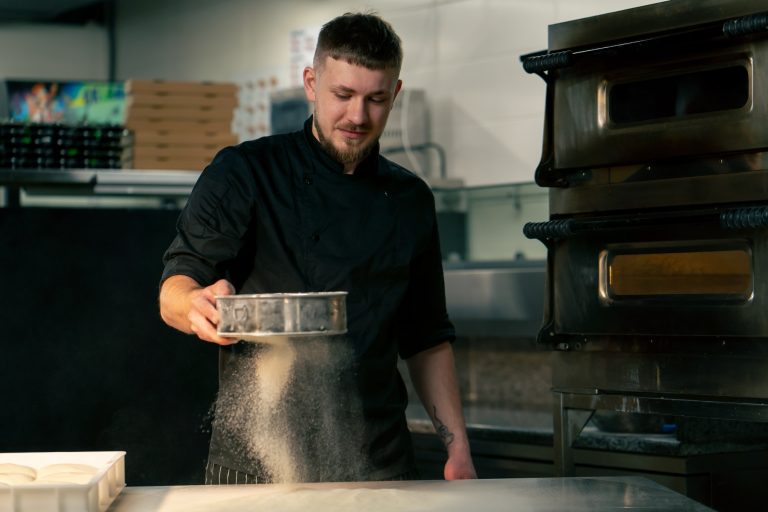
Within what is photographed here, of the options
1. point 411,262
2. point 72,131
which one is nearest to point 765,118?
point 411,262

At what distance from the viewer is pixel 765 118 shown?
2105mm

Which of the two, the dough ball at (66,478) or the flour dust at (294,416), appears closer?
the dough ball at (66,478)

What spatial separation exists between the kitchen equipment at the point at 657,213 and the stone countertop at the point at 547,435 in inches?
9.6

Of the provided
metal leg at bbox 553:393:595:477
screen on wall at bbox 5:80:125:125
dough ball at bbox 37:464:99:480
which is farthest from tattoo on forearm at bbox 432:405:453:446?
screen on wall at bbox 5:80:125:125

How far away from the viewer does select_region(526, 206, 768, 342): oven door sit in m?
2.14

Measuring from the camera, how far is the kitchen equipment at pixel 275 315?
150 cm

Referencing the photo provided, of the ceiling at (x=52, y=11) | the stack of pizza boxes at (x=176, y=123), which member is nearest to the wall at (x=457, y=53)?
the stack of pizza boxes at (x=176, y=123)

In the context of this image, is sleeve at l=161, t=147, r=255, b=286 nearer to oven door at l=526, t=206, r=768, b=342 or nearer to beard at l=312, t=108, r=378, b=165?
beard at l=312, t=108, r=378, b=165

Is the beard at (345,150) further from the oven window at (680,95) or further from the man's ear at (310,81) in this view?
the oven window at (680,95)

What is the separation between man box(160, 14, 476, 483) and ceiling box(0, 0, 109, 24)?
602 centimetres

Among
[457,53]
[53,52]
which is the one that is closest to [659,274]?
[457,53]

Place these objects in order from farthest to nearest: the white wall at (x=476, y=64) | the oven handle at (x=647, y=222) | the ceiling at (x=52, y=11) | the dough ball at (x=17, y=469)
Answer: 1. the ceiling at (x=52, y=11)
2. the white wall at (x=476, y=64)
3. the oven handle at (x=647, y=222)
4. the dough ball at (x=17, y=469)

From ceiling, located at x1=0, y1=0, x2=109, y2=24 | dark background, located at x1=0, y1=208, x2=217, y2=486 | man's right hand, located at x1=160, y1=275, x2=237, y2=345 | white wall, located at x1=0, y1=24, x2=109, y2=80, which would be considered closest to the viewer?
man's right hand, located at x1=160, y1=275, x2=237, y2=345

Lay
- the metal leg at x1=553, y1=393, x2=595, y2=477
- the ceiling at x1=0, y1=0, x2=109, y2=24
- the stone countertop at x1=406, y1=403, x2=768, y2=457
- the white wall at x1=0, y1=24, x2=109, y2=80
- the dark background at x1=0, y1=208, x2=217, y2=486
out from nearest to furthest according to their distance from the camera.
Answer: the metal leg at x1=553, y1=393, x2=595, y2=477 → the stone countertop at x1=406, y1=403, x2=768, y2=457 → the dark background at x1=0, y1=208, x2=217, y2=486 → the ceiling at x1=0, y1=0, x2=109, y2=24 → the white wall at x1=0, y1=24, x2=109, y2=80
